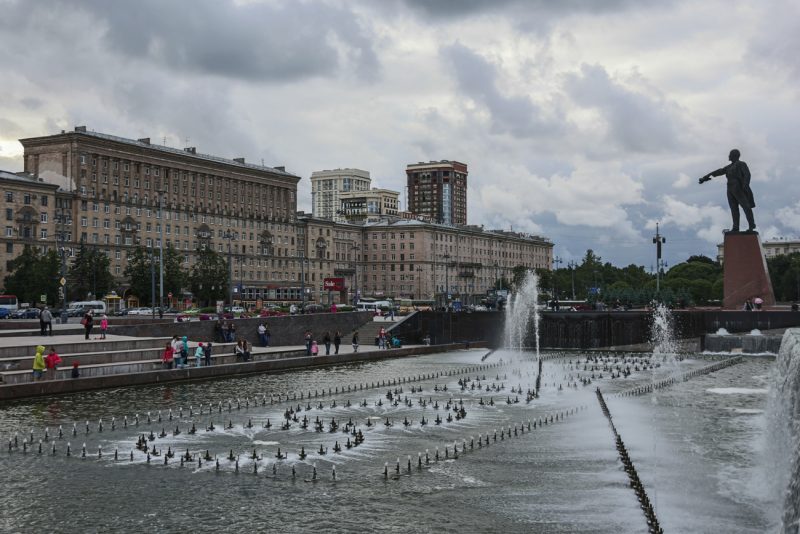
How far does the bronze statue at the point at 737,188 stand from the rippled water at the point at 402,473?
96.8 ft

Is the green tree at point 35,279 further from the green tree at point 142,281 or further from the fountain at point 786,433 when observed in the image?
the fountain at point 786,433

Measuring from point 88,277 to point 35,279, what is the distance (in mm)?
7882

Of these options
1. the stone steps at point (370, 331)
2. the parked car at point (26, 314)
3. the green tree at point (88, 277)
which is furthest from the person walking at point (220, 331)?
the green tree at point (88, 277)

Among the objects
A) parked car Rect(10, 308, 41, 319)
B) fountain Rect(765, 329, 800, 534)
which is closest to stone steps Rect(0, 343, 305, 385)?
fountain Rect(765, 329, 800, 534)

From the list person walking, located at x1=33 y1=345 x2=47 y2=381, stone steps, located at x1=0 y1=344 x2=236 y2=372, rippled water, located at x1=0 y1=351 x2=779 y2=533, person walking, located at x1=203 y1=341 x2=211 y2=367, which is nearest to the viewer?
rippled water, located at x1=0 y1=351 x2=779 y2=533

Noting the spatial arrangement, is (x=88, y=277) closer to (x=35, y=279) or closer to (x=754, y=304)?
(x=35, y=279)

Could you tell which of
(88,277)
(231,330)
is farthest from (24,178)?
(231,330)

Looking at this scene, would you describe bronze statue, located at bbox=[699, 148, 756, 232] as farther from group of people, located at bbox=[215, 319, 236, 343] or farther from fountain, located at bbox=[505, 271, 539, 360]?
group of people, located at bbox=[215, 319, 236, 343]

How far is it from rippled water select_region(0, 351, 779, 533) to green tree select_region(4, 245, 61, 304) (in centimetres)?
6372

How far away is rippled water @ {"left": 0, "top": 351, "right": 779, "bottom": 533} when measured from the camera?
16.2 m

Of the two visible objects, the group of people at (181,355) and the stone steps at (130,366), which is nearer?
the stone steps at (130,366)

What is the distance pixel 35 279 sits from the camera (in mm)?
90688

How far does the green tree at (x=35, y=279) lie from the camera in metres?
90.9

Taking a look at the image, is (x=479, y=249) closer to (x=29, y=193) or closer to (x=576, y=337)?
(x=29, y=193)
